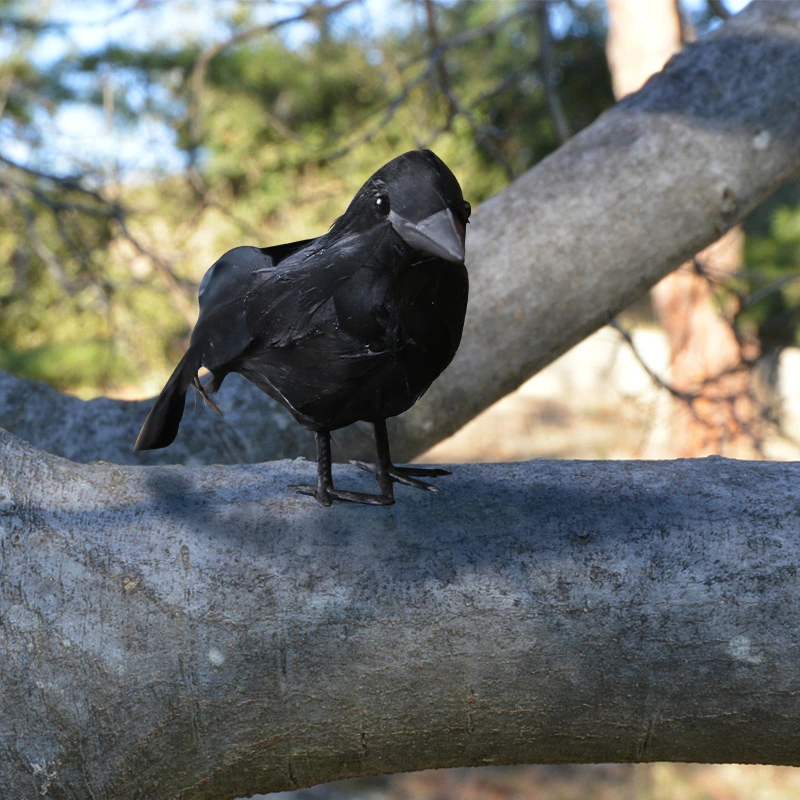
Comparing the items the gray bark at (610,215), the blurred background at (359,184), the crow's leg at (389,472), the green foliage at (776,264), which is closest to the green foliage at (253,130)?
the blurred background at (359,184)

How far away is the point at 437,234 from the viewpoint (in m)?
1.07

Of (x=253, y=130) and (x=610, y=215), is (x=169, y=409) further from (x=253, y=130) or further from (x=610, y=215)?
(x=253, y=130)

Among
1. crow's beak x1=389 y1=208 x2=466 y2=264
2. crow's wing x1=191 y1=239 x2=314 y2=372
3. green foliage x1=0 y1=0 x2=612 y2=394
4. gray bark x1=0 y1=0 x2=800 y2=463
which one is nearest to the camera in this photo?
crow's beak x1=389 y1=208 x2=466 y2=264

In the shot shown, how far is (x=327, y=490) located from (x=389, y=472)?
0.45 ft

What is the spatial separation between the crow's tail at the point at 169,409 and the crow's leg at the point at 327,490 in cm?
26

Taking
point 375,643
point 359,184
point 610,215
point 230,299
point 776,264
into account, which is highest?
point 359,184

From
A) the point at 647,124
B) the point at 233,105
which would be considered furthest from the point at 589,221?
the point at 233,105

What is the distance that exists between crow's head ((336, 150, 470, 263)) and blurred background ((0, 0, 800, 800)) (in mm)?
2217

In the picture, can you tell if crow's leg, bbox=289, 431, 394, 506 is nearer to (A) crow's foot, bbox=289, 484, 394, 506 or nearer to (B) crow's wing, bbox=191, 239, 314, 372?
(A) crow's foot, bbox=289, 484, 394, 506

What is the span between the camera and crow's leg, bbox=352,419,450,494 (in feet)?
4.80

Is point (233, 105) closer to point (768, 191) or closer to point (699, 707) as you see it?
point (768, 191)

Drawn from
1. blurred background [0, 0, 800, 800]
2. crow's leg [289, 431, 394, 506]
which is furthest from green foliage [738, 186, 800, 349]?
crow's leg [289, 431, 394, 506]

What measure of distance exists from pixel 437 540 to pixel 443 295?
415mm

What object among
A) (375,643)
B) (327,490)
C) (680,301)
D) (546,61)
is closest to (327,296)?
(327,490)
